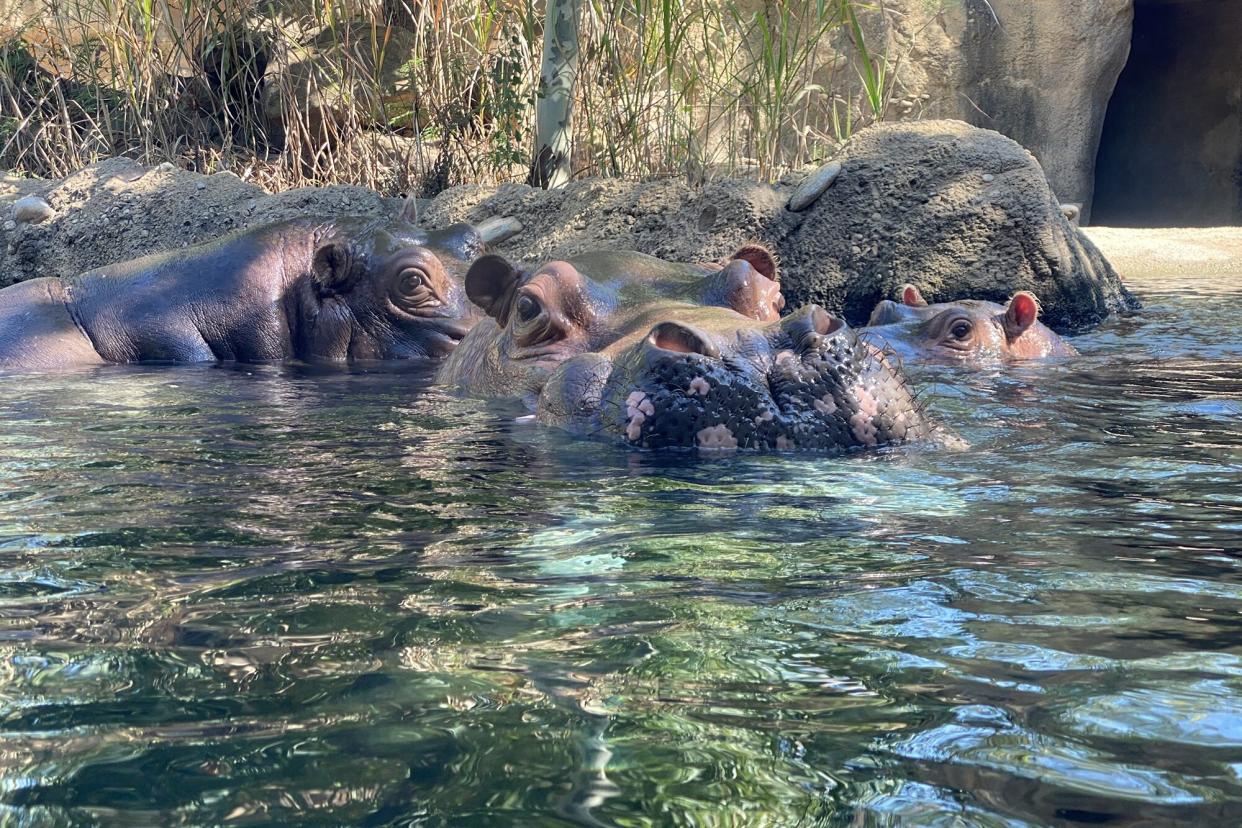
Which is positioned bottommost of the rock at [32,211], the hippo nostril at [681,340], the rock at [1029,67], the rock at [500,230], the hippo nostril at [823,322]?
the hippo nostril at [681,340]

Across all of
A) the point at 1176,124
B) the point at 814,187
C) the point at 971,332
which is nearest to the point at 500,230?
the point at 814,187

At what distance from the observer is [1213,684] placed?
1.65 meters

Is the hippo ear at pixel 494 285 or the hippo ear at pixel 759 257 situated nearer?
the hippo ear at pixel 494 285

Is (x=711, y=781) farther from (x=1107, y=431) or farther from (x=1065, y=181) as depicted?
(x=1065, y=181)

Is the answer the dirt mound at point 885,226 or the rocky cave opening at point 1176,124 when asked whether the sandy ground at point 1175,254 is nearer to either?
the dirt mound at point 885,226

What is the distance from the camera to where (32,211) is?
8789 millimetres

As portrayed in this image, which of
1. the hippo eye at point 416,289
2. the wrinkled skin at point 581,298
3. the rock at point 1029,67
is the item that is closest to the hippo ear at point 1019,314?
the wrinkled skin at point 581,298

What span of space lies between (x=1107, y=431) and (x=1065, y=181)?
1369 centimetres

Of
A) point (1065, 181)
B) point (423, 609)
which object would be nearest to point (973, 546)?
point (423, 609)

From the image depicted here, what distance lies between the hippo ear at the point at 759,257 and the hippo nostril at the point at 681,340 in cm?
166

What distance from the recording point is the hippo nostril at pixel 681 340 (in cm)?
323

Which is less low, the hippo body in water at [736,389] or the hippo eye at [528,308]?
the hippo eye at [528,308]

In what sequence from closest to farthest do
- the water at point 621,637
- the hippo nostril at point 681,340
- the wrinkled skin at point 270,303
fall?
the water at point 621,637, the hippo nostril at point 681,340, the wrinkled skin at point 270,303

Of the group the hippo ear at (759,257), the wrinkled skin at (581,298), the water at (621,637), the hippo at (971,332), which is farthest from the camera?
the hippo at (971,332)
